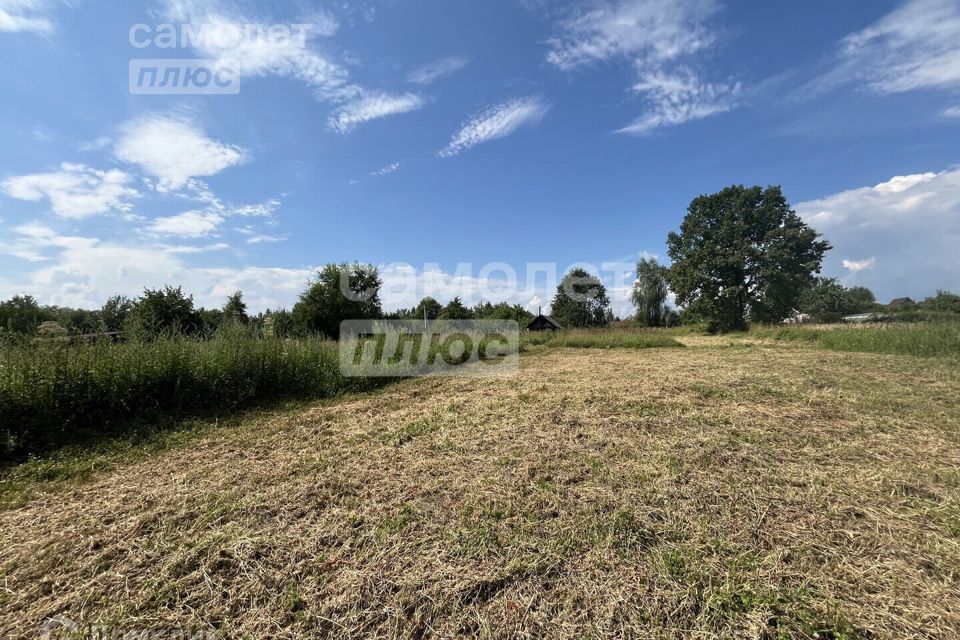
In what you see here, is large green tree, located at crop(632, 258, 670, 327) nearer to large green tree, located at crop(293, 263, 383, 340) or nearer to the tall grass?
large green tree, located at crop(293, 263, 383, 340)

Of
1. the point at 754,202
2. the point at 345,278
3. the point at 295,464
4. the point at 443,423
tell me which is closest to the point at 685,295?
the point at 754,202

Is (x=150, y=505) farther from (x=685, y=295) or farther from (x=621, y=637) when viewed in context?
(x=685, y=295)

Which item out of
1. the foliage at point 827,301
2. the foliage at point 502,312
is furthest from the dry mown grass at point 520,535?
the foliage at point 827,301

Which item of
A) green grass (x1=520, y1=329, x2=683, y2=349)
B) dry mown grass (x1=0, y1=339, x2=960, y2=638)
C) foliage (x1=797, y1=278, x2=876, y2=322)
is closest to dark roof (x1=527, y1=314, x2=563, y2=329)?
green grass (x1=520, y1=329, x2=683, y2=349)

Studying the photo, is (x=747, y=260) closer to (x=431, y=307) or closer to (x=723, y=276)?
(x=723, y=276)

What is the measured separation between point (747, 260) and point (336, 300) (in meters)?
25.9

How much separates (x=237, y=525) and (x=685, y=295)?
91.7 ft

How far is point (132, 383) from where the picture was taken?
4.02 metres

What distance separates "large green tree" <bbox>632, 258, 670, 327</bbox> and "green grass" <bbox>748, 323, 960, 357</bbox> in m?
20.0

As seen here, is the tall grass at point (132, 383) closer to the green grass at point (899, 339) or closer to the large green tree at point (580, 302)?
the green grass at point (899, 339)

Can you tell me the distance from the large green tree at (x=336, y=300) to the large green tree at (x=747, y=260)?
72.2 feet

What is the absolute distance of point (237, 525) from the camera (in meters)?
1.95

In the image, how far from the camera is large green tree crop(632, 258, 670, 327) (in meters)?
32.1

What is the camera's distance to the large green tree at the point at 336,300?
15.6 meters
